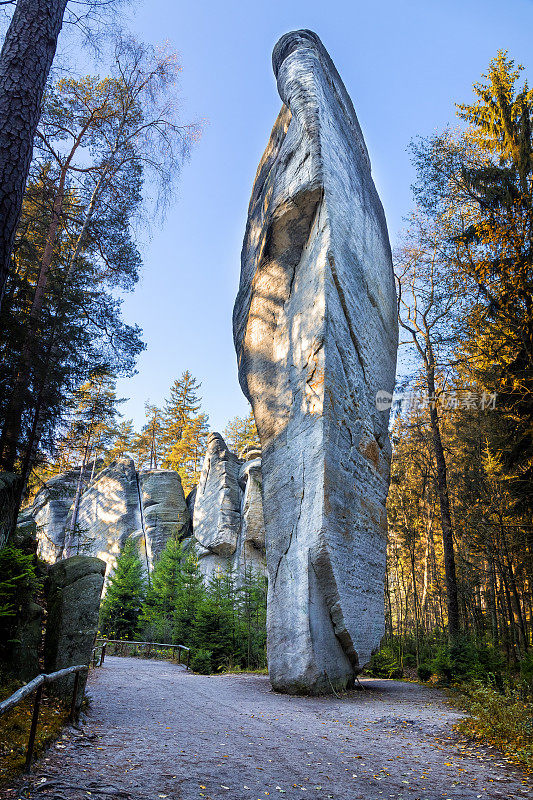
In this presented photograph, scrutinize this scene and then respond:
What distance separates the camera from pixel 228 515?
960 inches

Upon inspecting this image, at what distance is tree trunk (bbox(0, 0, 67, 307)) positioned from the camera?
3.88m

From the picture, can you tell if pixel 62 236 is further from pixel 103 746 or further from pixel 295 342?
pixel 103 746

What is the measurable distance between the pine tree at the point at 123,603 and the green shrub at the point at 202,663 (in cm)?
806

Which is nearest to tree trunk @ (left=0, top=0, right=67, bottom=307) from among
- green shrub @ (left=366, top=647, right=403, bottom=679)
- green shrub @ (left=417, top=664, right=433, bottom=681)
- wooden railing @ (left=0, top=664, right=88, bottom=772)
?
wooden railing @ (left=0, top=664, right=88, bottom=772)

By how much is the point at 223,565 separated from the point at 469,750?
63.2ft

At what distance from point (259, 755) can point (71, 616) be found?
2.72 m

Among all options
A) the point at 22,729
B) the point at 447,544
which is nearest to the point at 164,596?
the point at 447,544

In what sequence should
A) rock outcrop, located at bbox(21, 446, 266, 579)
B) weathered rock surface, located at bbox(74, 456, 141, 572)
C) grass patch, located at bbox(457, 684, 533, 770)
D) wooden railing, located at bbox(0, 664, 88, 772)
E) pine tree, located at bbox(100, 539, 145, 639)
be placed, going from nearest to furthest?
wooden railing, located at bbox(0, 664, 88, 772) < grass patch, located at bbox(457, 684, 533, 770) < pine tree, located at bbox(100, 539, 145, 639) < rock outcrop, located at bbox(21, 446, 266, 579) < weathered rock surface, located at bbox(74, 456, 141, 572)

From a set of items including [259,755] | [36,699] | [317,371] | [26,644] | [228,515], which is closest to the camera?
[36,699]

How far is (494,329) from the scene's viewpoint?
11.1 meters

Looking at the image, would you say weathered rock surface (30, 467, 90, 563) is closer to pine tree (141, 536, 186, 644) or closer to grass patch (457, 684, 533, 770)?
pine tree (141, 536, 186, 644)

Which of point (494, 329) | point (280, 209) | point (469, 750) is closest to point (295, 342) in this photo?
point (280, 209)

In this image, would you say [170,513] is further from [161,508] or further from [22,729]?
[22,729]

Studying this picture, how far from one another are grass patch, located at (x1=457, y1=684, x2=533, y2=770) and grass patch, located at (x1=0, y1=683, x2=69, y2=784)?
15.0ft
